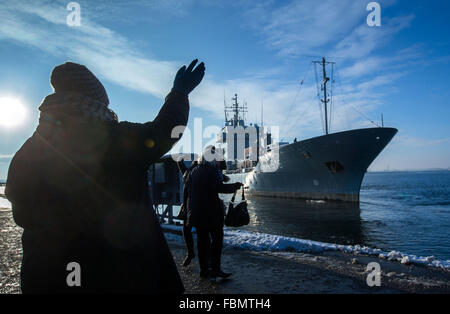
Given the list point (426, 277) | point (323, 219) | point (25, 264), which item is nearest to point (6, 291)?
point (25, 264)

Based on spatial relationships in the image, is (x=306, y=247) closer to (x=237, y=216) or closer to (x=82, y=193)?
(x=237, y=216)

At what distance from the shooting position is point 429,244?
10.4 meters

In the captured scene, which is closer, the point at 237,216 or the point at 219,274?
the point at 219,274

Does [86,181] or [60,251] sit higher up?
[86,181]

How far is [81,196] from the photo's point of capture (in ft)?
3.98

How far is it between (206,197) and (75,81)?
3052mm

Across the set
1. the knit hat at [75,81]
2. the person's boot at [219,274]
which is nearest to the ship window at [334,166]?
the person's boot at [219,274]

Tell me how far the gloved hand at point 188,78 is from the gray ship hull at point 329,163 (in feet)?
66.8

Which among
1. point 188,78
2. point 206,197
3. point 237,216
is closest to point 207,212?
point 206,197

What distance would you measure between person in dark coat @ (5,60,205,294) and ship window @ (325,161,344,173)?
79.9 feet

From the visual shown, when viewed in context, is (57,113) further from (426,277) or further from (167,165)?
(167,165)

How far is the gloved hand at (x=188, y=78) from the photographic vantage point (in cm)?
144

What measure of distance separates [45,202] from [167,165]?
8007mm

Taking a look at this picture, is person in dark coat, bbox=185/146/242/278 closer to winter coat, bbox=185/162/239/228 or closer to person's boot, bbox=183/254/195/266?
winter coat, bbox=185/162/239/228
